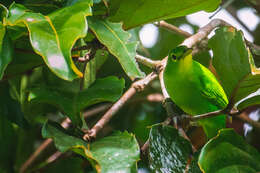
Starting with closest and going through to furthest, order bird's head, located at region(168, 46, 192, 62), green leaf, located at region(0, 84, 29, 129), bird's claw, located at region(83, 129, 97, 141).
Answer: bird's claw, located at region(83, 129, 97, 141) < bird's head, located at region(168, 46, 192, 62) < green leaf, located at region(0, 84, 29, 129)

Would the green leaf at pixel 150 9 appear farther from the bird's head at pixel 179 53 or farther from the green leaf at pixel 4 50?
the green leaf at pixel 4 50

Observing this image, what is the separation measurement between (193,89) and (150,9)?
34 cm

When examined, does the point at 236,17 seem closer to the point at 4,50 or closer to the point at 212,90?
the point at 212,90

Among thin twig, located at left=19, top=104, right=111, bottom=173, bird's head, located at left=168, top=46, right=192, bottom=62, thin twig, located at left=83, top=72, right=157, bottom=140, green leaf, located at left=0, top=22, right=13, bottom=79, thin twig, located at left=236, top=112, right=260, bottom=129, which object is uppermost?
green leaf, located at left=0, top=22, right=13, bottom=79

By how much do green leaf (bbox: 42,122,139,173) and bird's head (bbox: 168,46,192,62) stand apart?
35cm

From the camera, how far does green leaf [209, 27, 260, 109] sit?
982 mm

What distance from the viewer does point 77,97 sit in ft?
4.12

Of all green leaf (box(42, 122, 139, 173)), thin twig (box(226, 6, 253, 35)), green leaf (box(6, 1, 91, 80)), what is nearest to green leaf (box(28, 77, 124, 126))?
green leaf (box(42, 122, 139, 173))

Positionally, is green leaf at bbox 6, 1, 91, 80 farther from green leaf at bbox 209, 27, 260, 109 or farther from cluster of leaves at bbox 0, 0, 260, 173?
green leaf at bbox 209, 27, 260, 109

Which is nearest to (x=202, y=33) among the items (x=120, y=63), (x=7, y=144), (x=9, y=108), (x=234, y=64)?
(x=234, y=64)

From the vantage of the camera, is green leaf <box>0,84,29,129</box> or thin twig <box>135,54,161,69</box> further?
green leaf <box>0,84,29,129</box>

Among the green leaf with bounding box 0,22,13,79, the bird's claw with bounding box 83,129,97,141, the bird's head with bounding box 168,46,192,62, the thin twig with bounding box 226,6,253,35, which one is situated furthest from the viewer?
the thin twig with bounding box 226,6,253,35

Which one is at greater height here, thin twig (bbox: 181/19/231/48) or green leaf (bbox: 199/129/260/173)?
thin twig (bbox: 181/19/231/48)

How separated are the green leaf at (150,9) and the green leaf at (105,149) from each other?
36 centimetres
